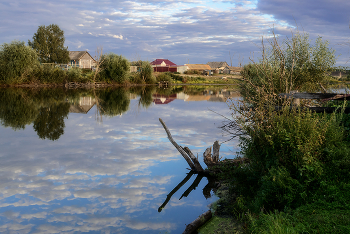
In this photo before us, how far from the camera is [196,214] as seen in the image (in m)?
6.85

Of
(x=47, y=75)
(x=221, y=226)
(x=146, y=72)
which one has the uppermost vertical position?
(x=146, y=72)

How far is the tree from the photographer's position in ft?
243

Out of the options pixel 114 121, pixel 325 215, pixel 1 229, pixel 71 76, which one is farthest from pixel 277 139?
pixel 71 76

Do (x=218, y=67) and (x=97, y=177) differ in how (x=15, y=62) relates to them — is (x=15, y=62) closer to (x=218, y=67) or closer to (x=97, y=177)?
(x=97, y=177)

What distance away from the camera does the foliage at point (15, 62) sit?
1718 inches

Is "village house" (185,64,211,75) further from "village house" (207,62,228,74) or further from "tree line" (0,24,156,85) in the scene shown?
"tree line" (0,24,156,85)

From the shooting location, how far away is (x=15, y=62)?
43406 mm

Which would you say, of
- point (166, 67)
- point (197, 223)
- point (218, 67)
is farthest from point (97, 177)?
point (218, 67)

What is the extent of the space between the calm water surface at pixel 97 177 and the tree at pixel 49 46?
2371 inches

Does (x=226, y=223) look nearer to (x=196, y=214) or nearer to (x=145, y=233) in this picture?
(x=196, y=214)

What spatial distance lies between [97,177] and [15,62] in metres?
41.0

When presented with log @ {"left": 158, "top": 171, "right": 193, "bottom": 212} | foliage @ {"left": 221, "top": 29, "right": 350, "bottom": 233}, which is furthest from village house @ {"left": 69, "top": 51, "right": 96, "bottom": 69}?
foliage @ {"left": 221, "top": 29, "right": 350, "bottom": 233}

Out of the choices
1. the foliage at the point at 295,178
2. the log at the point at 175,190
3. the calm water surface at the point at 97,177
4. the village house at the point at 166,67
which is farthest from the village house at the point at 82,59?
the foliage at the point at 295,178

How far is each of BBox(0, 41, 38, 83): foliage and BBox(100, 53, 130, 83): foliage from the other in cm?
1436
